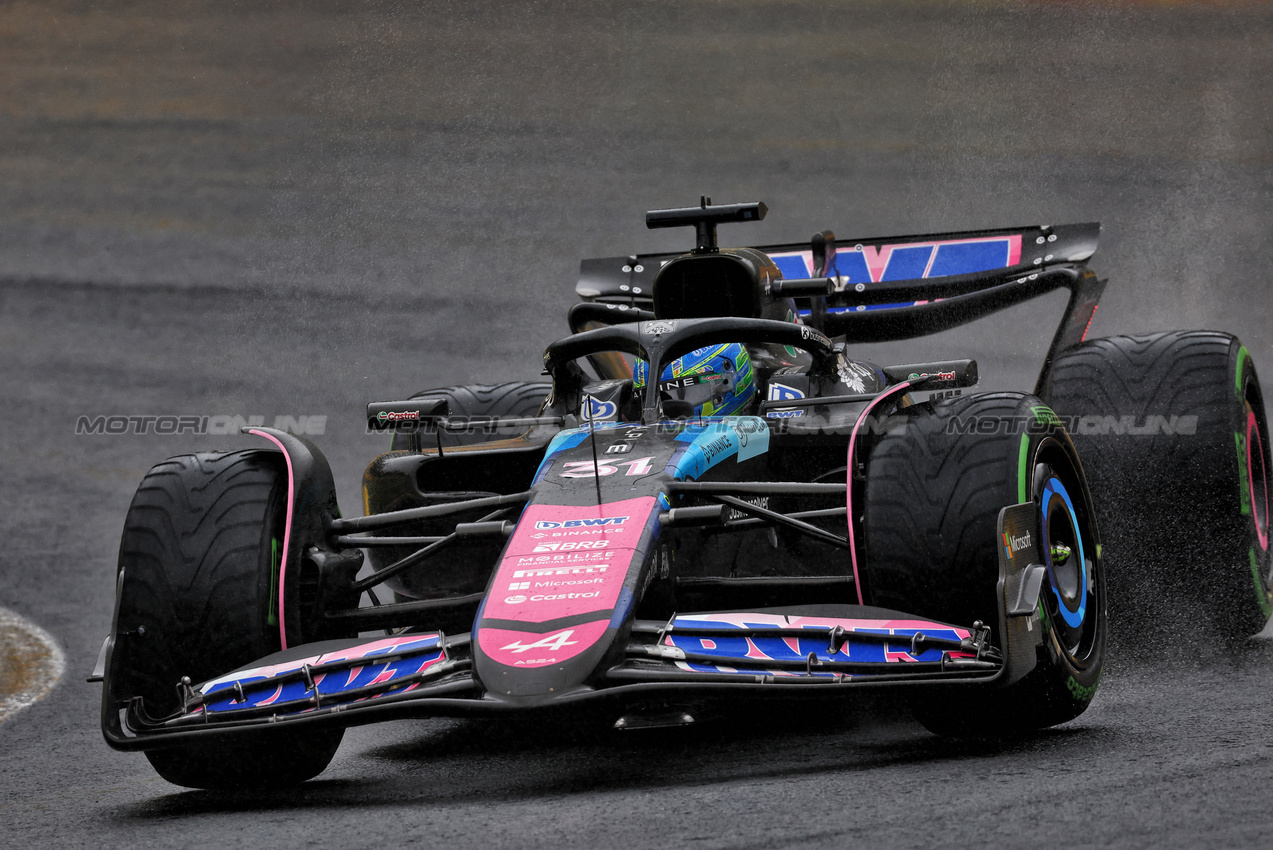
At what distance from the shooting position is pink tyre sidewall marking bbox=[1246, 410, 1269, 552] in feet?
18.6

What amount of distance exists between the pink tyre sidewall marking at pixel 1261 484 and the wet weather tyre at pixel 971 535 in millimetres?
2096

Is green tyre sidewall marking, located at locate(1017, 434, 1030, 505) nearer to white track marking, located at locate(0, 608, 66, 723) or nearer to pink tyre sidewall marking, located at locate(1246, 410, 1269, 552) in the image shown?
pink tyre sidewall marking, located at locate(1246, 410, 1269, 552)

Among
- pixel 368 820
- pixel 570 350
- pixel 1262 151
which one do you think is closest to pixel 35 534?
pixel 570 350

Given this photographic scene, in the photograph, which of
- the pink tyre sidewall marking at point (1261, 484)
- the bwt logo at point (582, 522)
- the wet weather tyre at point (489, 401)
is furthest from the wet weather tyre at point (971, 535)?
the wet weather tyre at point (489, 401)

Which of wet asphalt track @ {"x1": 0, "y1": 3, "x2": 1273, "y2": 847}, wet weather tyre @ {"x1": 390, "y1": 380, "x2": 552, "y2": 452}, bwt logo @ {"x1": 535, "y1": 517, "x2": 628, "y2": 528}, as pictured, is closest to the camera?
bwt logo @ {"x1": 535, "y1": 517, "x2": 628, "y2": 528}

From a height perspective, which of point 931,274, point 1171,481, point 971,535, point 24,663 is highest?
point 931,274

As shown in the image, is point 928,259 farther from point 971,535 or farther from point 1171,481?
point 971,535

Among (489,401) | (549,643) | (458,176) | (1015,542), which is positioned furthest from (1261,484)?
(458,176)

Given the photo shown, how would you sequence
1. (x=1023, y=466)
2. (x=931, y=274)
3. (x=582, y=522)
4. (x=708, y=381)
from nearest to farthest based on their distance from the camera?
(x=1023, y=466)
(x=582, y=522)
(x=708, y=381)
(x=931, y=274)

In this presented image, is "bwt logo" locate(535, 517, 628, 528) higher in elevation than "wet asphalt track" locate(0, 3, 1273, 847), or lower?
lower

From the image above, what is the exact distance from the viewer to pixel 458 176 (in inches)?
575

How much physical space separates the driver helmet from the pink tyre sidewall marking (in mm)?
2251

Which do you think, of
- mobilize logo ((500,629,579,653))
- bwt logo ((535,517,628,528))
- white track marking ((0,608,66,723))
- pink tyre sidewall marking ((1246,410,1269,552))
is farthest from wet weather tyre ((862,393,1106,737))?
white track marking ((0,608,66,723))

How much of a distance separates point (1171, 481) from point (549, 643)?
3043mm
